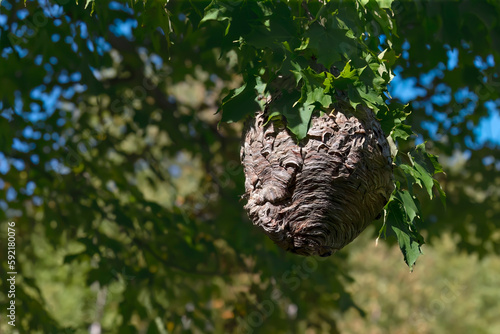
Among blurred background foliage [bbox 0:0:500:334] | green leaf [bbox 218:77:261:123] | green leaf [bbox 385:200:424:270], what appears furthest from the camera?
blurred background foliage [bbox 0:0:500:334]

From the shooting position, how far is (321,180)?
8.24 ft

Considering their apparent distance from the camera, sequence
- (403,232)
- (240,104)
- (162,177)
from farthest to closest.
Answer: (162,177)
(240,104)
(403,232)

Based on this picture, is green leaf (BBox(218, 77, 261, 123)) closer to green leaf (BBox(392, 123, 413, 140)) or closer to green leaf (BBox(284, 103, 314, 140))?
green leaf (BBox(284, 103, 314, 140))

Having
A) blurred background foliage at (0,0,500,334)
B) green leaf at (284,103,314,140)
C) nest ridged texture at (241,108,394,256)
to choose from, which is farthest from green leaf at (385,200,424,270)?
blurred background foliage at (0,0,500,334)

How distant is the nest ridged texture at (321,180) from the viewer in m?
2.52

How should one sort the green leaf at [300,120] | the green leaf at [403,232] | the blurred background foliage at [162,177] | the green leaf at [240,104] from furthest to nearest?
the blurred background foliage at [162,177], the green leaf at [240,104], the green leaf at [300,120], the green leaf at [403,232]

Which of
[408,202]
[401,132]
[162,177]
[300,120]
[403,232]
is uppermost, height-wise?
[162,177]

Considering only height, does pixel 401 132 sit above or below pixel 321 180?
above

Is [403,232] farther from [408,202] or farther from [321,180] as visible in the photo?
[321,180]

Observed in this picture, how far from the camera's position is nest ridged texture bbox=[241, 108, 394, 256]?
2518 millimetres

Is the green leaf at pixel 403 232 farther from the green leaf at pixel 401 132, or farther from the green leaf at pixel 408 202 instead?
the green leaf at pixel 401 132

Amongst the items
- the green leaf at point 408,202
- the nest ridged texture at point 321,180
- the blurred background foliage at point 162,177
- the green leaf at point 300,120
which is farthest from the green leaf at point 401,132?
the blurred background foliage at point 162,177

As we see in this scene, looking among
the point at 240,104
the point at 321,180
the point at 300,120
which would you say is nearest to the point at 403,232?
the point at 321,180

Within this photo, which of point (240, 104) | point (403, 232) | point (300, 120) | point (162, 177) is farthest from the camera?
point (162, 177)
